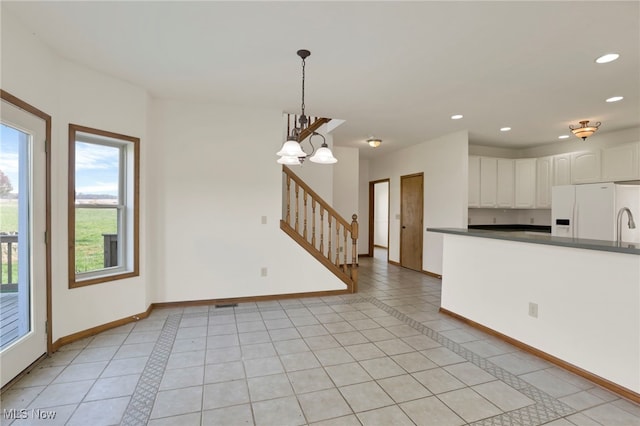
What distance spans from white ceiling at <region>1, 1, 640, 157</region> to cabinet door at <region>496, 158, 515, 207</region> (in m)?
1.83

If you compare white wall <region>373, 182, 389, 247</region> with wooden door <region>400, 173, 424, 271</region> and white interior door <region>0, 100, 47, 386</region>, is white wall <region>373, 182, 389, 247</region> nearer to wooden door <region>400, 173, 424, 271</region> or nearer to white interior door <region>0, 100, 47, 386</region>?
wooden door <region>400, 173, 424, 271</region>

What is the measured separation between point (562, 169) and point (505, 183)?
913 millimetres

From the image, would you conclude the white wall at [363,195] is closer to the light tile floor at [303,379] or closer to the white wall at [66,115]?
the light tile floor at [303,379]

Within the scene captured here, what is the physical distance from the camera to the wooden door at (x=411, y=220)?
6.45m

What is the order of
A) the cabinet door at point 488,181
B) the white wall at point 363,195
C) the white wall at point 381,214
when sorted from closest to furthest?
the cabinet door at point 488,181 < the white wall at point 363,195 < the white wall at point 381,214

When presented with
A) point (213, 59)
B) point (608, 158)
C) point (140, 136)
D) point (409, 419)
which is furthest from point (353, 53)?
point (608, 158)

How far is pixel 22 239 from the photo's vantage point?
A: 2418 millimetres

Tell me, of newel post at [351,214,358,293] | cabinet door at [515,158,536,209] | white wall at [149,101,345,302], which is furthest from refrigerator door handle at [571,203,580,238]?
white wall at [149,101,345,302]

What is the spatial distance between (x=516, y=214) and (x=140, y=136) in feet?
23.4

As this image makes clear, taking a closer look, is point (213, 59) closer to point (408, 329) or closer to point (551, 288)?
point (408, 329)

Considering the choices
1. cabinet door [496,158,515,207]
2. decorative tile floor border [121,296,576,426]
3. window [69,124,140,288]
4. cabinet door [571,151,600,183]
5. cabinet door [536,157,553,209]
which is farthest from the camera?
cabinet door [496,158,515,207]

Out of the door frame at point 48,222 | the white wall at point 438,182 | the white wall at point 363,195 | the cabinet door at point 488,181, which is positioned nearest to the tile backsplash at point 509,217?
the cabinet door at point 488,181

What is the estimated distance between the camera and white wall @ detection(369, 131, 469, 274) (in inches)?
213

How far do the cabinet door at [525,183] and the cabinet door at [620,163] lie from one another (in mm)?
1158
